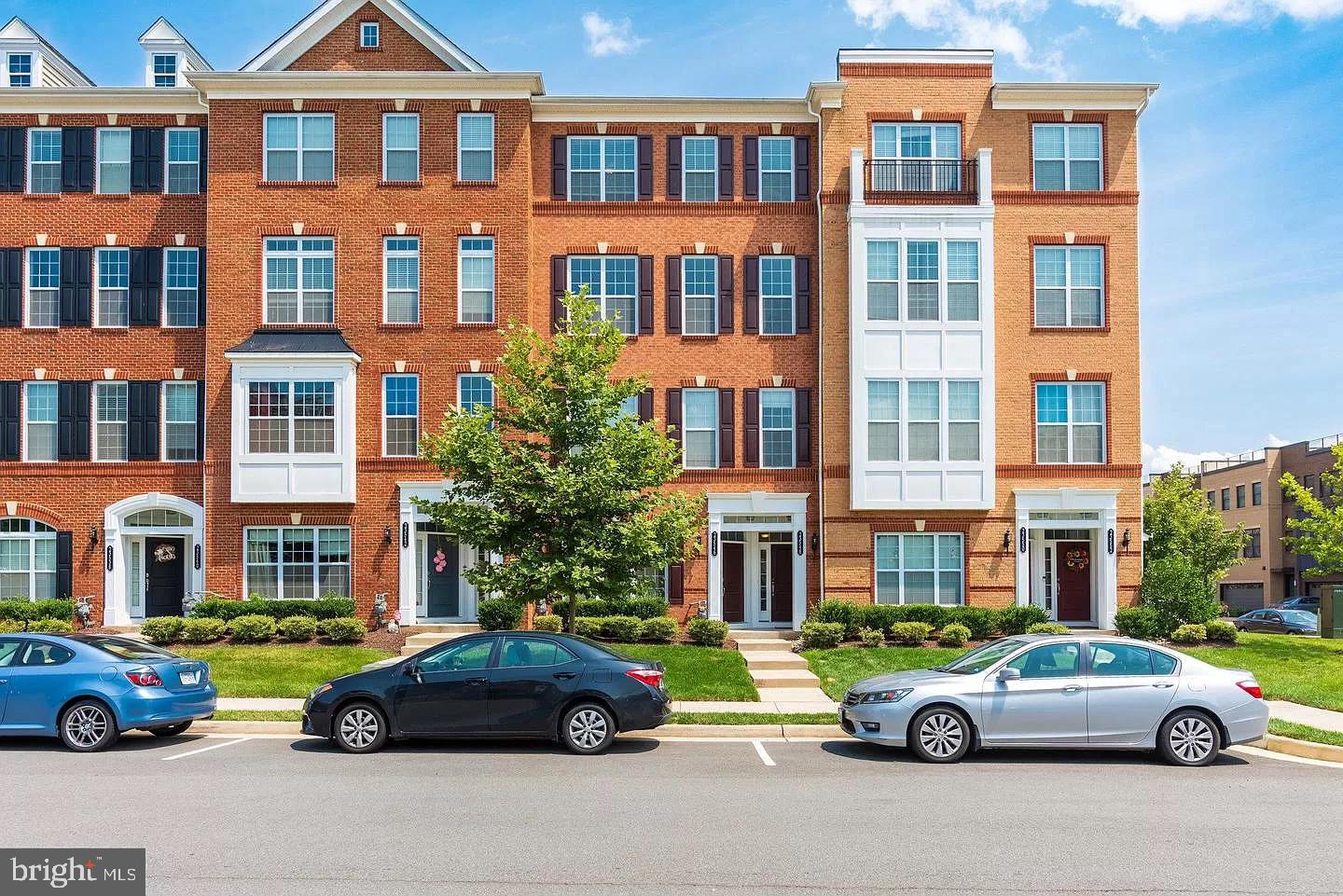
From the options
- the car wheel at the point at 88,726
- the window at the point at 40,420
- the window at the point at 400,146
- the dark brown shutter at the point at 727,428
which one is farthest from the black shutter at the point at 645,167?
the car wheel at the point at 88,726

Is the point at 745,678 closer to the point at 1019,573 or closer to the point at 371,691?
the point at 371,691

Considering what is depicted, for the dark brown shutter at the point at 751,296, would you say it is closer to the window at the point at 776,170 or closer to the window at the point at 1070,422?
the window at the point at 776,170

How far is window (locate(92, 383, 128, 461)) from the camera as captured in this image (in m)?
25.5

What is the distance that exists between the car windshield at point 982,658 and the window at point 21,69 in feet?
88.4

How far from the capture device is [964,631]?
74.6ft

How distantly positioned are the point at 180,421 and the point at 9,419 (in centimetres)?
404

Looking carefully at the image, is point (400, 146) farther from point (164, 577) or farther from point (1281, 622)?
point (1281, 622)

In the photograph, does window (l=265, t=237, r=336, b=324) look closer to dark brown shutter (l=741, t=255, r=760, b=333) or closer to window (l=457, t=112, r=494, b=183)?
window (l=457, t=112, r=494, b=183)

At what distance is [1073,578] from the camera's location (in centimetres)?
2598

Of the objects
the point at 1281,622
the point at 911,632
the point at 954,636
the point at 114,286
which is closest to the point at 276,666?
the point at 114,286

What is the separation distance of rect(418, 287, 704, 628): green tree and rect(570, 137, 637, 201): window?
8721 millimetres

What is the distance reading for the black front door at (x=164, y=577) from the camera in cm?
2548

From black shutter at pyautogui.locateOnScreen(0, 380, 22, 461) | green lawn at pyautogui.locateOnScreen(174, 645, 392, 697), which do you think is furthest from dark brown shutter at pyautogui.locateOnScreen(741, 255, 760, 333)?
black shutter at pyautogui.locateOnScreen(0, 380, 22, 461)

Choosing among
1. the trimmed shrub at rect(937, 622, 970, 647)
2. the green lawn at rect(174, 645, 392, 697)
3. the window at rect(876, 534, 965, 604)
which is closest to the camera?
the green lawn at rect(174, 645, 392, 697)
